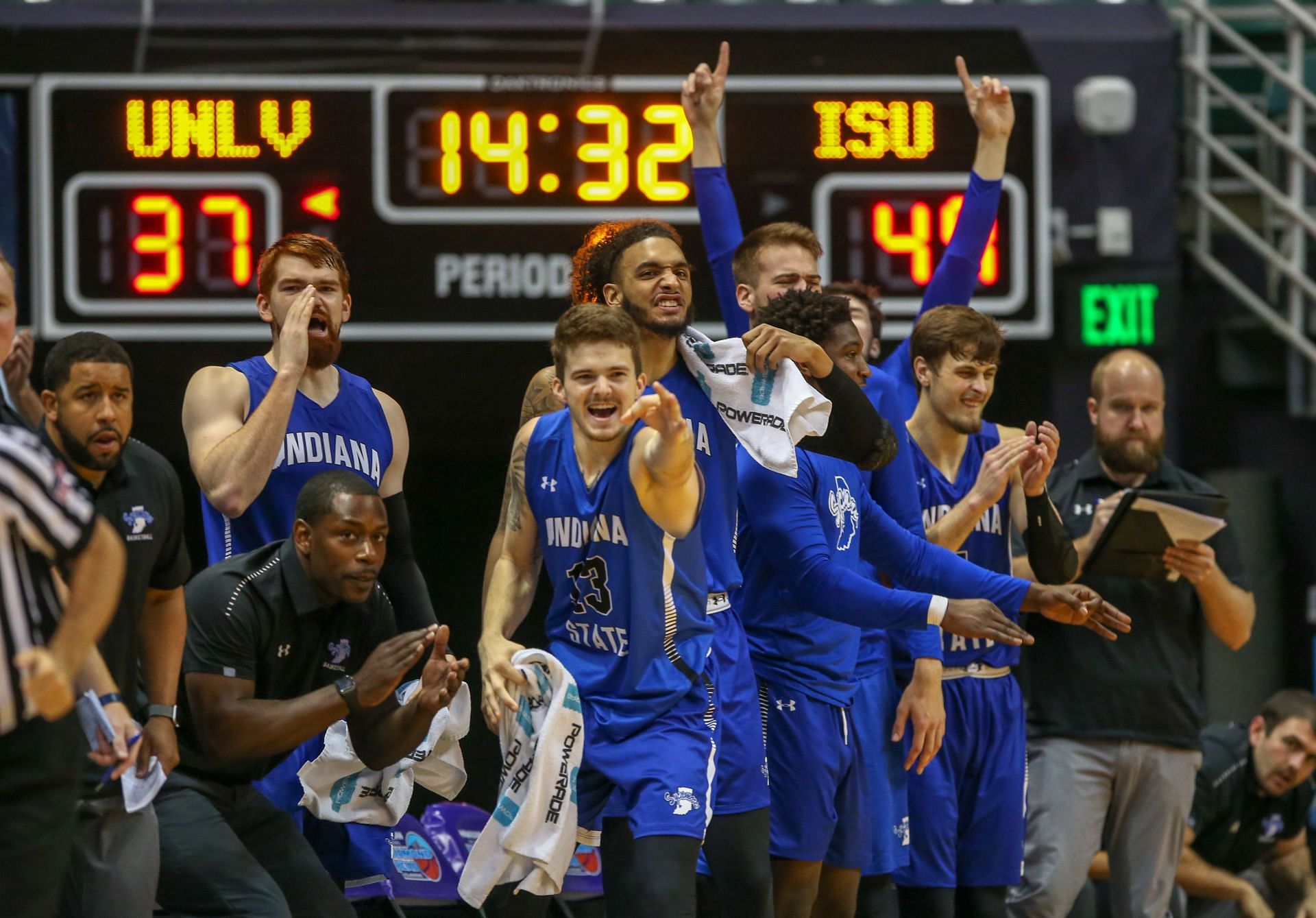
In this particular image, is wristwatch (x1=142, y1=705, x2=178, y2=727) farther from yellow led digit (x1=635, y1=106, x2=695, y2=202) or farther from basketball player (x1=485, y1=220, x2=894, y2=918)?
yellow led digit (x1=635, y1=106, x2=695, y2=202)

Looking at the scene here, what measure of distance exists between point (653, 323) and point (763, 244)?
718mm

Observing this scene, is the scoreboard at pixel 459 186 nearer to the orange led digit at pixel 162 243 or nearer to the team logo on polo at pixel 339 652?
the orange led digit at pixel 162 243

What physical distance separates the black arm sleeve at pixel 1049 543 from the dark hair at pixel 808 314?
2.84ft

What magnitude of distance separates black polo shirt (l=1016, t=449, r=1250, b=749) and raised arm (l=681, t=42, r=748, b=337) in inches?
55.7

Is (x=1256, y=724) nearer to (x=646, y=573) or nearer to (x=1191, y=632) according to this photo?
(x=1191, y=632)

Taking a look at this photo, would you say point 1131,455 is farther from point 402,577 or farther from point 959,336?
point 402,577

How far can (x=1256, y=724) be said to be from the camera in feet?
21.6

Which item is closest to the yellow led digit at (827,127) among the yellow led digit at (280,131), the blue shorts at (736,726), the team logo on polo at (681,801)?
the yellow led digit at (280,131)

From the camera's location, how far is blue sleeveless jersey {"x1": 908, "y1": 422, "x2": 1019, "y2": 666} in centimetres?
523

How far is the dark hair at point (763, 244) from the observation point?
4938 millimetres

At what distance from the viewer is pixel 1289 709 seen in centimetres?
654

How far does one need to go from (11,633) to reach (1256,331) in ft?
19.7

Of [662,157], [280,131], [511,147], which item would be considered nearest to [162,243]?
[280,131]

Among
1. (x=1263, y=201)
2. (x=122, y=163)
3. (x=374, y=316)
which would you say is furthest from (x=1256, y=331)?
(x=122, y=163)
